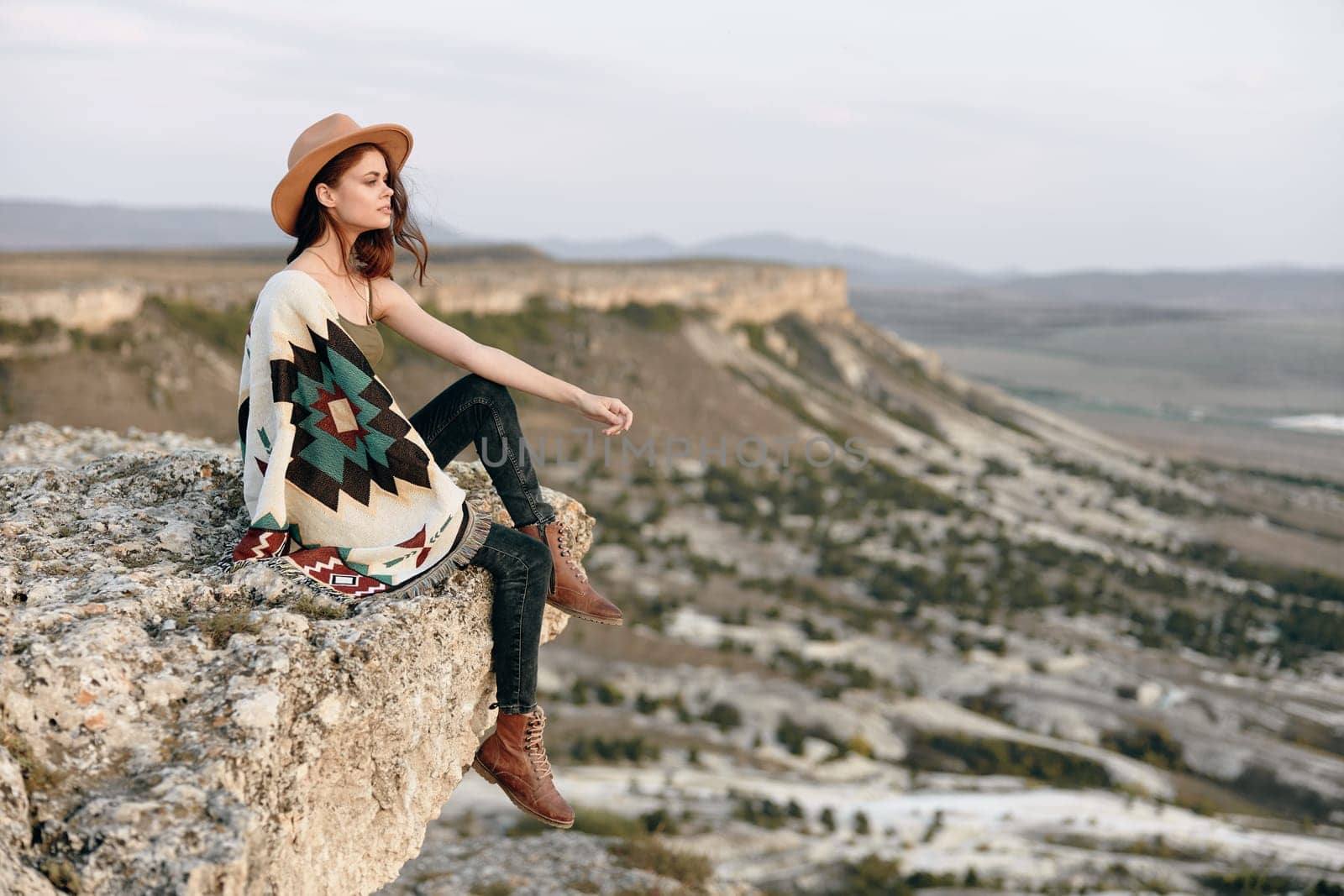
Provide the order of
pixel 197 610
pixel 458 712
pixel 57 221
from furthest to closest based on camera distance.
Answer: pixel 57 221 < pixel 458 712 < pixel 197 610

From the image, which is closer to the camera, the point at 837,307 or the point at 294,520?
the point at 294,520

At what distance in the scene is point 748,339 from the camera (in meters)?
41.2

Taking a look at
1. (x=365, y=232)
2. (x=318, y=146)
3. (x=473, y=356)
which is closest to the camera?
(x=318, y=146)

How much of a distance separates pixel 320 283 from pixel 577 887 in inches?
264

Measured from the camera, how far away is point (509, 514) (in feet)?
13.9

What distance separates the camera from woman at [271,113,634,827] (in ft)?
11.3

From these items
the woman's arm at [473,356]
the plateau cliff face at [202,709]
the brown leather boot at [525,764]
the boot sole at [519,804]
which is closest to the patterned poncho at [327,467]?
the plateau cliff face at [202,709]

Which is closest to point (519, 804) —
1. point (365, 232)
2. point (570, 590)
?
point (570, 590)

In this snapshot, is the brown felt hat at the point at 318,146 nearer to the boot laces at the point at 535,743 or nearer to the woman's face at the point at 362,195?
the woman's face at the point at 362,195

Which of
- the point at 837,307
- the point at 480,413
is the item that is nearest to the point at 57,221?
the point at 837,307

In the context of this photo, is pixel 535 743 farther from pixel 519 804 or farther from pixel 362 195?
pixel 362 195

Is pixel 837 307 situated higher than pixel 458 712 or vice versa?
pixel 837 307

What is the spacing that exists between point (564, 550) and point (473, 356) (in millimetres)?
1011

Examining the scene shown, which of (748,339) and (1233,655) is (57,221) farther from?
(1233,655)
